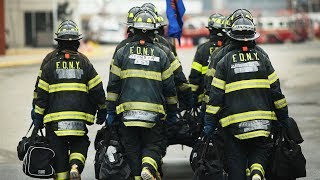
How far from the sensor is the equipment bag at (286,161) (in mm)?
8352

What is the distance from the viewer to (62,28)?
29.7 feet

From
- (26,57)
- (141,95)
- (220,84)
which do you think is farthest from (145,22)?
(26,57)

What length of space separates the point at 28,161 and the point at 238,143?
2.20 meters

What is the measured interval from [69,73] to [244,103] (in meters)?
1.91

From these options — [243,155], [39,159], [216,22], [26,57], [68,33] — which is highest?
[68,33]

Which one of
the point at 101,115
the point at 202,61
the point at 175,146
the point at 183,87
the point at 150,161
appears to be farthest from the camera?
the point at 175,146

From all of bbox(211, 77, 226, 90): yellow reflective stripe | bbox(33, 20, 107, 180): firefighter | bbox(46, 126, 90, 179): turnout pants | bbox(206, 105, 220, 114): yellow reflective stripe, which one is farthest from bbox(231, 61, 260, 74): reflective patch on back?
bbox(46, 126, 90, 179): turnout pants

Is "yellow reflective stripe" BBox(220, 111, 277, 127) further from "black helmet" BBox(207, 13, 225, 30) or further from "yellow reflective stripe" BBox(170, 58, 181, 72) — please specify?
"black helmet" BBox(207, 13, 225, 30)

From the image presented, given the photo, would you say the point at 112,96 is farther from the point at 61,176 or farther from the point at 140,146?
the point at 61,176

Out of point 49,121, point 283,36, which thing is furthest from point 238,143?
point 283,36

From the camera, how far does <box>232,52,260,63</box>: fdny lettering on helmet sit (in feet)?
27.0

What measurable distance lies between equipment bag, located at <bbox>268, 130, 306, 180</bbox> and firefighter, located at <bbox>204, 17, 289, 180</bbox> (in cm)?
14

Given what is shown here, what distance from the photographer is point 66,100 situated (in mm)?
8875

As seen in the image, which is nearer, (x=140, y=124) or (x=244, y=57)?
(x=244, y=57)
